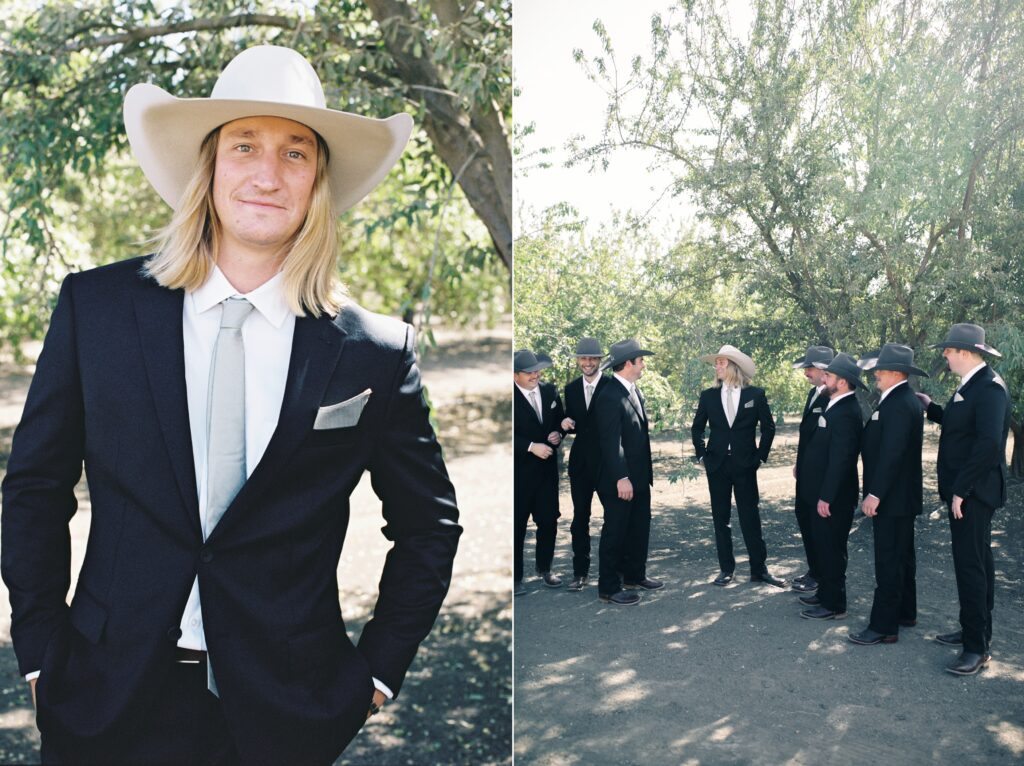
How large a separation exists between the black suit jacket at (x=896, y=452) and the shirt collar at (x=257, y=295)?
1.36 m

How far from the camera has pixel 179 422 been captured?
1.74 m

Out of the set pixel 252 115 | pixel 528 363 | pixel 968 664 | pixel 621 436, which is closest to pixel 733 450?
pixel 621 436

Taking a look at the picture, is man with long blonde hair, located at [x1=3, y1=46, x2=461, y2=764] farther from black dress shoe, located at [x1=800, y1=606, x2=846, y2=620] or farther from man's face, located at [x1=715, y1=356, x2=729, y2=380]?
black dress shoe, located at [x1=800, y1=606, x2=846, y2=620]

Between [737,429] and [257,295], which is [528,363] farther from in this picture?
[257,295]

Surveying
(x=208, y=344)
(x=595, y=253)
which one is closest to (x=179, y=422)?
(x=208, y=344)

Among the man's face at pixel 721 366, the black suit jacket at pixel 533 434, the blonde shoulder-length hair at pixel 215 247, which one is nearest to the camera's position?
the blonde shoulder-length hair at pixel 215 247

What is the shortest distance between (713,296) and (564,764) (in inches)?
50.8

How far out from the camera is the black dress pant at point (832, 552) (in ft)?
7.79

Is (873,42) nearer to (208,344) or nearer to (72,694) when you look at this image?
(208,344)

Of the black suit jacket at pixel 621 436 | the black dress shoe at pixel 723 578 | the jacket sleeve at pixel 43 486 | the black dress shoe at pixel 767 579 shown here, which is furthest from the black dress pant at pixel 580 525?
the jacket sleeve at pixel 43 486

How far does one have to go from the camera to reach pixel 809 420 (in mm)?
2355

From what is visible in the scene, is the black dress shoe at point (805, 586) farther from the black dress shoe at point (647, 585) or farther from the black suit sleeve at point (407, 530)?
the black suit sleeve at point (407, 530)

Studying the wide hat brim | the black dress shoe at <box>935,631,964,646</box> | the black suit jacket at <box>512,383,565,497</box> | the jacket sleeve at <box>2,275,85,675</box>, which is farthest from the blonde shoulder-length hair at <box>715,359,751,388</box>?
the jacket sleeve at <box>2,275,85,675</box>

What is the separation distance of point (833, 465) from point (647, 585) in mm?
639
